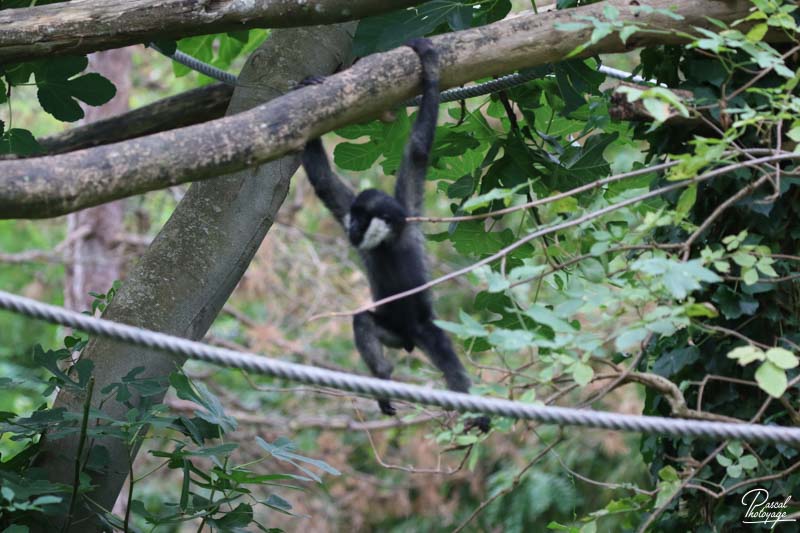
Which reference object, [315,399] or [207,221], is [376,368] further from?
[315,399]

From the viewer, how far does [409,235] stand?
3.53 meters

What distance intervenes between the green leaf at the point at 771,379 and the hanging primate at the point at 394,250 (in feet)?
4.02

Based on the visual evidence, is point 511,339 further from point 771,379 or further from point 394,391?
point 771,379

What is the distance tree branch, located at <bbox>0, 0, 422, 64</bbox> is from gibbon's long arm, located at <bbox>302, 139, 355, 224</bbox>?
1.89 feet

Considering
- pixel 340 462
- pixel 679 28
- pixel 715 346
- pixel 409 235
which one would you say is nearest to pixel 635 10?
pixel 679 28

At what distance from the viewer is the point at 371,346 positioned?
3.41 metres

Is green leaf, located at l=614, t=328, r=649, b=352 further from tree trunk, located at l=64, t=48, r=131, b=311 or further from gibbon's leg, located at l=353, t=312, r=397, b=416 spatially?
tree trunk, located at l=64, t=48, r=131, b=311

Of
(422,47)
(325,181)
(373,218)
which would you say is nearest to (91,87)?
(325,181)

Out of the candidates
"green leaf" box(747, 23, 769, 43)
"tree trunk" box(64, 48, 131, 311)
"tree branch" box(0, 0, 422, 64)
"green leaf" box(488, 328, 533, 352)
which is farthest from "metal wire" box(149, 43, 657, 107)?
"tree trunk" box(64, 48, 131, 311)

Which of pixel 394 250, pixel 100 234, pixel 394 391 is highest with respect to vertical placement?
pixel 394 391

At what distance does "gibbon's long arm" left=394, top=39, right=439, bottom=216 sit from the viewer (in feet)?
8.37

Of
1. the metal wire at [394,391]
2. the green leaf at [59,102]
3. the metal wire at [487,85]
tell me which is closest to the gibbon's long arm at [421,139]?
the metal wire at [487,85]

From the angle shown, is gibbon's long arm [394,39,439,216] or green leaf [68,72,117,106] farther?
green leaf [68,72,117,106]

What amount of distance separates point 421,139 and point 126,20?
1077 mm
